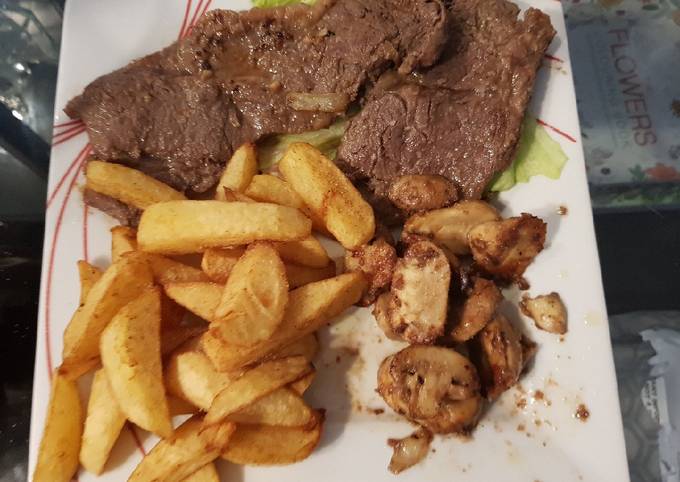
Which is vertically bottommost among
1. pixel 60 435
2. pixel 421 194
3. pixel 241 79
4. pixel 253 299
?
pixel 60 435

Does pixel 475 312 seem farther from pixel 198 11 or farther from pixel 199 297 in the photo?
pixel 198 11

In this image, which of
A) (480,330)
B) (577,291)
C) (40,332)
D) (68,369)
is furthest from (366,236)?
(40,332)

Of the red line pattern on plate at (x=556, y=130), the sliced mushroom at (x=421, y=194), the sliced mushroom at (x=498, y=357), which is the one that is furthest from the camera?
the red line pattern on plate at (x=556, y=130)

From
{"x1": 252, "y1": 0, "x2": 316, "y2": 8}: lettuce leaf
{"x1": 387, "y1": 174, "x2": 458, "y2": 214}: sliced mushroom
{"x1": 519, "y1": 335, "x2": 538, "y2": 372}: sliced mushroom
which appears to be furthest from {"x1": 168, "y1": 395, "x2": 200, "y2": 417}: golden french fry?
{"x1": 252, "y1": 0, "x2": 316, "y2": 8}: lettuce leaf

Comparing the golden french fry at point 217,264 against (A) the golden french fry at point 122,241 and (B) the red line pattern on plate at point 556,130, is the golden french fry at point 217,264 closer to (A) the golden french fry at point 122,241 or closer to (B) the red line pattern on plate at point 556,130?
(A) the golden french fry at point 122,241

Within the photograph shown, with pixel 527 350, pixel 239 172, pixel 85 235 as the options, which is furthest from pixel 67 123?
pixel 527 350

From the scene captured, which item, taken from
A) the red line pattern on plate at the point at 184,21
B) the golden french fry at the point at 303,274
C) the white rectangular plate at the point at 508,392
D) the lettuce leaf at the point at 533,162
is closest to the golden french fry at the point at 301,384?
the white rectangular plate at the point at 508,392
